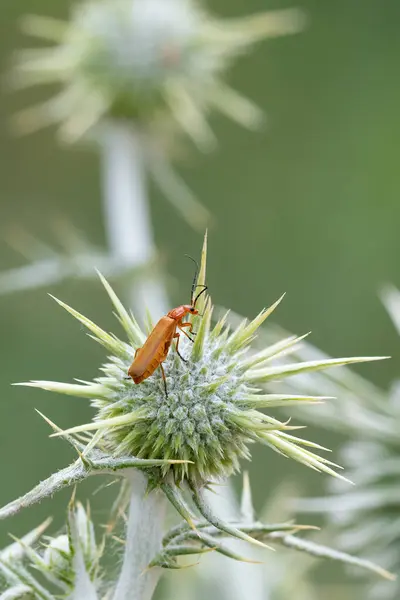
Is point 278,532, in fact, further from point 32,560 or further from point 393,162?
point 393,162

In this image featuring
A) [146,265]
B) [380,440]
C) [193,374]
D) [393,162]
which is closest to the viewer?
[193,374]

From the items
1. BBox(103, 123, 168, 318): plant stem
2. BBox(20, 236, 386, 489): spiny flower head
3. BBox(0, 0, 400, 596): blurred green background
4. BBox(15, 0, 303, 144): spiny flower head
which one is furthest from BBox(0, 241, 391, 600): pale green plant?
BBox(0, 0, 400, 596): blurred green background

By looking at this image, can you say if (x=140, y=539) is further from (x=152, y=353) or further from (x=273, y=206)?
(x=273, y=206)

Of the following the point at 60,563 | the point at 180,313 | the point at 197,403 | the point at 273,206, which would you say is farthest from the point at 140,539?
the point at 273,206

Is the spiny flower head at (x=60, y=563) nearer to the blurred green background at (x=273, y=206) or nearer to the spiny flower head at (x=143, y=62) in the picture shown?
the spiny flower head at (x=143, y=62)

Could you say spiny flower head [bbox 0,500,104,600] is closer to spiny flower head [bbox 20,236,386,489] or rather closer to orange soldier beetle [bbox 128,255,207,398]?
spiny flower head [bbox 20,236,386,489]

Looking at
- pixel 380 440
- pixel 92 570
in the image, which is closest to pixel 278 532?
pixel 92 570

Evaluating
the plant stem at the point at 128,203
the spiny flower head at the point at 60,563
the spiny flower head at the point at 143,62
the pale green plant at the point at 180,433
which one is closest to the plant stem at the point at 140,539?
the pale green plant at the point at 180,433
